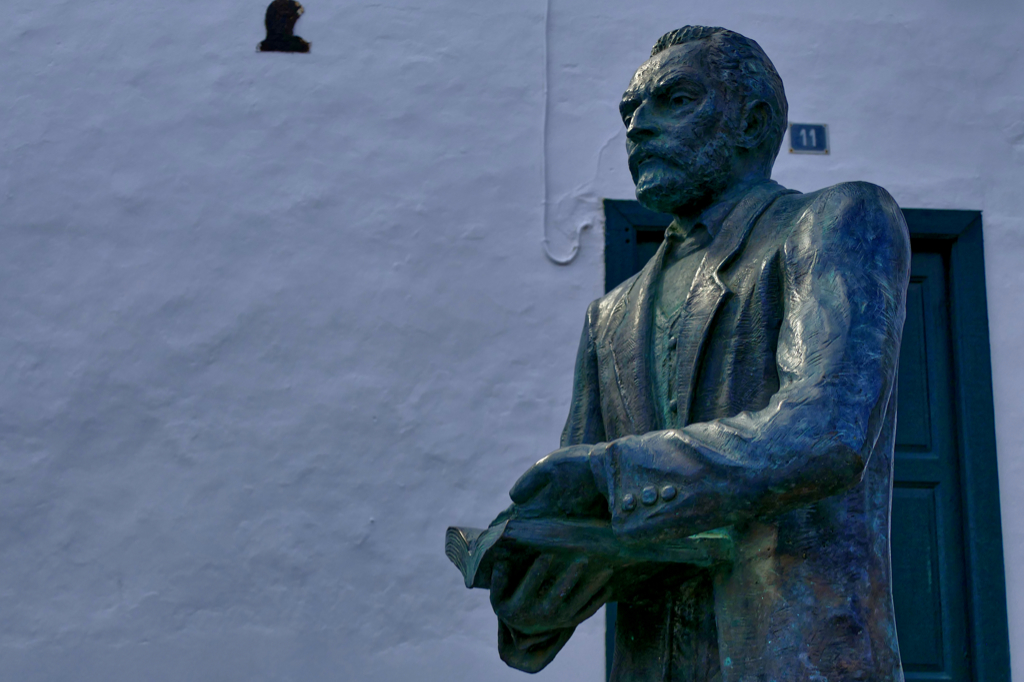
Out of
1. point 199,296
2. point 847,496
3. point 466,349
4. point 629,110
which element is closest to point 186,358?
point 199,296

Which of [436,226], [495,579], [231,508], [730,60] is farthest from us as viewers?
[436,226]

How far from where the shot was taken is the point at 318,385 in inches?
164

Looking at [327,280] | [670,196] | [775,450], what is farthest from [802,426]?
[327,280]

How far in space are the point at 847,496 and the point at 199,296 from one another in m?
3.10

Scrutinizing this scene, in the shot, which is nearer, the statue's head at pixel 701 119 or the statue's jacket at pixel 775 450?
the statue's jacket at pixel 775 450

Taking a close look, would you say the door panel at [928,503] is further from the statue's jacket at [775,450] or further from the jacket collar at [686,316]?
the statue's jacket at [775,450]

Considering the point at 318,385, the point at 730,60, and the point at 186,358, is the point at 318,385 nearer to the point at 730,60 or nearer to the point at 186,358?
the point at 186,358

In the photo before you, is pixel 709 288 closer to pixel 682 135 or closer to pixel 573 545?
pixel 682 135

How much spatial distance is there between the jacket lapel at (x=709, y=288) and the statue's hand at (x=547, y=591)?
27cm

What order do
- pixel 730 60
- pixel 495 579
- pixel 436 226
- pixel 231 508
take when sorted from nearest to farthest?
1. pixel 495 579
2. pixel 730 60
3. pixel 231 508
4. pixel 436 226

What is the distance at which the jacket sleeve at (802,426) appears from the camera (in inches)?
54.8

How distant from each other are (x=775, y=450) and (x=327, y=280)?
10.1ft

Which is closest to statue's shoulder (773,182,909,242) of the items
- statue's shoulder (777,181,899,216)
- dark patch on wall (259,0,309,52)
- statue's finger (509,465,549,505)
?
statue's shoulder (777,181,899,216)

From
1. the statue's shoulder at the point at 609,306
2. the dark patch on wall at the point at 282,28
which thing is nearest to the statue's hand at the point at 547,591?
the statue's shoulder at the point at 609,306
